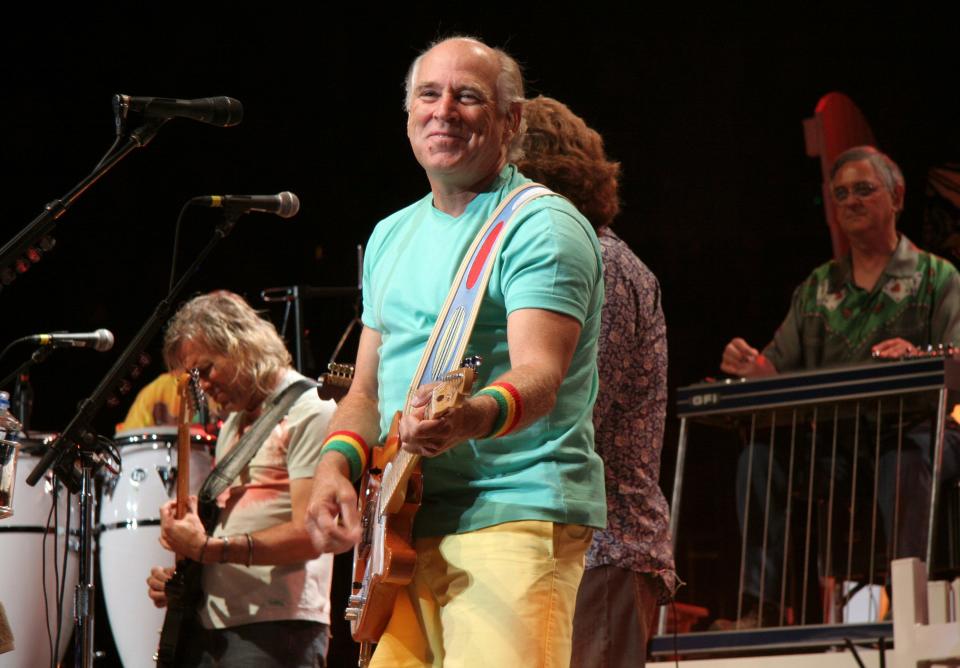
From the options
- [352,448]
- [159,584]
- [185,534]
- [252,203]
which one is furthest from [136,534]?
[352,448]

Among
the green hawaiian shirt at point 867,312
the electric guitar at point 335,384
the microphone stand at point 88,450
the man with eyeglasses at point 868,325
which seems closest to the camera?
the electric guitar at point 335,384

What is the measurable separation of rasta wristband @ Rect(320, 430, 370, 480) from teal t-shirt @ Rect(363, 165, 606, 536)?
52 mm

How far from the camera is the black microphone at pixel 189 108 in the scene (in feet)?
10.6

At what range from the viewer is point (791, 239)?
7340mm

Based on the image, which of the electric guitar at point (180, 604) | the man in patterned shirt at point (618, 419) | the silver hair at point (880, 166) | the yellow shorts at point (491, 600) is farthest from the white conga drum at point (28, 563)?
the silver hair at point (880, 166)

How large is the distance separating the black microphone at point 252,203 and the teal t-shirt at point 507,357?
64.8 inches

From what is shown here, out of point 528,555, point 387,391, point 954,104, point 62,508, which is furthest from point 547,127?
point 954,104

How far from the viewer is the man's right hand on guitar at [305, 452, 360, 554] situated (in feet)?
6.89

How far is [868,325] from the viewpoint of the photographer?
16.6 ft

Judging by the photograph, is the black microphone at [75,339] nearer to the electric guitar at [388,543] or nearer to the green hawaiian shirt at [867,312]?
the electric guitar at [388,543]

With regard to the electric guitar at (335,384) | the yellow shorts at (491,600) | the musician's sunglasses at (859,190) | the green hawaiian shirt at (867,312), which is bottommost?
the yellow shorts at (491,600)

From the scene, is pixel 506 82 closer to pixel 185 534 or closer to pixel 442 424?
pixel 442 424

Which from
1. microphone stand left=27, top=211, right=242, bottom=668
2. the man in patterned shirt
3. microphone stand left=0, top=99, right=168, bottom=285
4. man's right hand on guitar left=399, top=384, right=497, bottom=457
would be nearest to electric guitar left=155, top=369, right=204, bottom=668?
microphone stand left=27, top=211, right=242, bottom=668

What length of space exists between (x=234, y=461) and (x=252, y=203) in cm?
85
